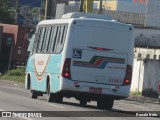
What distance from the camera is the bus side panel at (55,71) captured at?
2381 cm

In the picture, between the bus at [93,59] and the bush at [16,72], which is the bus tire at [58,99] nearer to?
the bus at [93,59]

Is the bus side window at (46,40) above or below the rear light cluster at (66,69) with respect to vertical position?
above

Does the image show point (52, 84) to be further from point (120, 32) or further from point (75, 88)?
point (120, 32)

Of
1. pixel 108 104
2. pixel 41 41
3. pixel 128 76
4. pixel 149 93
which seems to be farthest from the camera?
pixel 149 93

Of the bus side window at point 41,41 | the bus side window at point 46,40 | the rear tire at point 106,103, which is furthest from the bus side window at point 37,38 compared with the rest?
the rear tire at point 106,103

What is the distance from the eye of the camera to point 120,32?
23938mm

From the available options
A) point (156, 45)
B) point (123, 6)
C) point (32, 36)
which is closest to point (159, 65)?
point (32, 36)

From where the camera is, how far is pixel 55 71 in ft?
79.9

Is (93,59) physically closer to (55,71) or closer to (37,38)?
(55,71)

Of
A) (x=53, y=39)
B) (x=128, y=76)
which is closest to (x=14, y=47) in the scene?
(x=53, y=39)

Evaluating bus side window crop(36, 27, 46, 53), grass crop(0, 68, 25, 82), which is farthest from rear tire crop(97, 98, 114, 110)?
grass crop(0, 68, 25, 82)

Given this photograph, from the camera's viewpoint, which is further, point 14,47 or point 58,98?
point 14,47

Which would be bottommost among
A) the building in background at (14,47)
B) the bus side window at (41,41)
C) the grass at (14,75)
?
the grass at (14,75)

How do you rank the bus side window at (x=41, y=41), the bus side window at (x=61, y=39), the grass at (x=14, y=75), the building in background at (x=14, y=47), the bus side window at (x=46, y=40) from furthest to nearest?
the building in background at (x=14, y=47) → the grass at (x=14, y=75) → the bus side window at (x=41, y=41) → the bus side window at (x=46, y=40) → the bus side window at (x=61, y=39)
